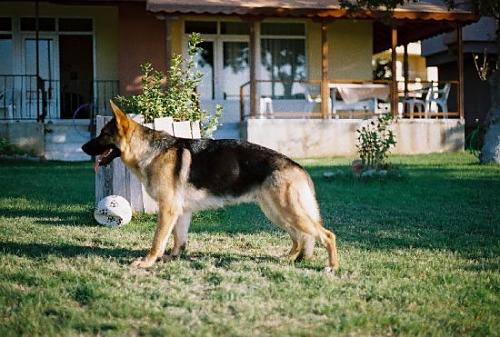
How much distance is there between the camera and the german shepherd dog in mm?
4801

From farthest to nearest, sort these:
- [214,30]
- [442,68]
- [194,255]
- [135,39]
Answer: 1. [442,68]
2. [214,30]
3. [135,39]
4. [194,255]

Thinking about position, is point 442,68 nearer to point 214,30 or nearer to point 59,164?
point 214,30

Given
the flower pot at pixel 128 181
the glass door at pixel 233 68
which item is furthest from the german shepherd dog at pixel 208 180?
the glass door at pixel 233 68

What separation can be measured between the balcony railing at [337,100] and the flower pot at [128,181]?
28.1 ft

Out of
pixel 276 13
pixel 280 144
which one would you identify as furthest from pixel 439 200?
pixel 276 13

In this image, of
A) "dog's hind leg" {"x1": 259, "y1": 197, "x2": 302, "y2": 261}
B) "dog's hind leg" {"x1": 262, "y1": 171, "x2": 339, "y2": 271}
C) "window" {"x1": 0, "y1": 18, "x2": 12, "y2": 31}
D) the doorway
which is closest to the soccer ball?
"dog's hind leg" {"x1": 259, "y1": 197, "x2": 302, "y2": 261}

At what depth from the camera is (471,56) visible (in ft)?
74.7

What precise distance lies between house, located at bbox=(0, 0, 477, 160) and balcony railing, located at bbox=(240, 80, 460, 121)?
0.04 metres

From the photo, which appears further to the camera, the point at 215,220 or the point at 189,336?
the point at 215,220

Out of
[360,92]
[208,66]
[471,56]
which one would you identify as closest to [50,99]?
[208,66]

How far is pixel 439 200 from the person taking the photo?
8.48m

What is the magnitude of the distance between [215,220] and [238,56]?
1196cm

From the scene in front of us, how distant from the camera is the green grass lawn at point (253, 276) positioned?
3.40 metres

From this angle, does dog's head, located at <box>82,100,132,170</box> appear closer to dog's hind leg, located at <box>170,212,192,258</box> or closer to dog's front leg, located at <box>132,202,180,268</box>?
dog's front leg, located at <box>132,202,180,268</box>
